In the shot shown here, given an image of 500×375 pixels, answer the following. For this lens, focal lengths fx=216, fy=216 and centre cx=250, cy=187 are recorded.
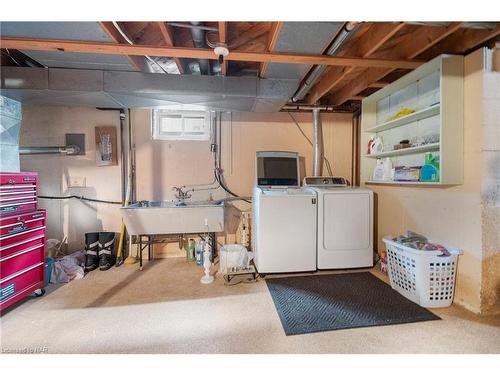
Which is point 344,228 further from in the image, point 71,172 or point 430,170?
point 71,172

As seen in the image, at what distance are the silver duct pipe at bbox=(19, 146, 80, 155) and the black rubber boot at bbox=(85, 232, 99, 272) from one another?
1.15 meters

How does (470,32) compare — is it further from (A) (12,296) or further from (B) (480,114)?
(A) (12,296)

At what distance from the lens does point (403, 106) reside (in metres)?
2.46

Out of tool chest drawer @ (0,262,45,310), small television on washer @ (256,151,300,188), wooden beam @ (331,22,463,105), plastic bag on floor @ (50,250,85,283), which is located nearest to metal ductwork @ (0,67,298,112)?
small television on washer @ (256,151,300,188)

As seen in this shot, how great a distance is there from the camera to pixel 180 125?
3150mm

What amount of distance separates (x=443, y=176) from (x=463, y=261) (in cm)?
A: 75

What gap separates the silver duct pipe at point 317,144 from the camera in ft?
10.3

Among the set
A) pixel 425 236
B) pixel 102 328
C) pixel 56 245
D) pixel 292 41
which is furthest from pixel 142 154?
pixel 425 236

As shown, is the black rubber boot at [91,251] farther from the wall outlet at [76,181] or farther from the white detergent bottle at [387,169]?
the white detergent bottle at [387,169]

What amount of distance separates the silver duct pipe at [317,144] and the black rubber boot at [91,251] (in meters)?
3.10

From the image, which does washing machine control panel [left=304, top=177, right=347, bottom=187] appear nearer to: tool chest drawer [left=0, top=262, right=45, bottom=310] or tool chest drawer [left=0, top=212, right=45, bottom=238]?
tool chest drawer [left=0, top=212, right=45, bottom=238]

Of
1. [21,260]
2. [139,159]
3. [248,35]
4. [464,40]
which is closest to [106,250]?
[21,260]

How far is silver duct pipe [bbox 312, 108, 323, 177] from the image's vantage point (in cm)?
315

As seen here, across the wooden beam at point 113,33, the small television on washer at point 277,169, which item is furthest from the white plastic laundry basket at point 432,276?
the wooden beam at point 113,33
